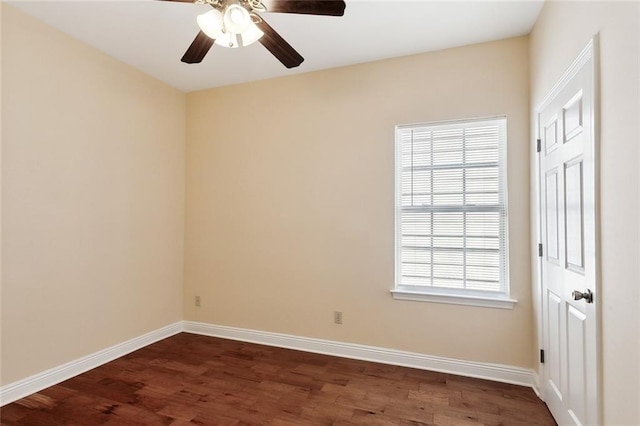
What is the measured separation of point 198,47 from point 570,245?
2545mm

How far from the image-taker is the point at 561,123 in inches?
81.6

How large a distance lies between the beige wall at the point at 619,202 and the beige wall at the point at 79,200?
3703mm

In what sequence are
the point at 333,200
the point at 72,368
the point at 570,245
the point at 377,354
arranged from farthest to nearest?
the point at 333,200, the point at 377,354, the point at 72,368, the point at 570,245

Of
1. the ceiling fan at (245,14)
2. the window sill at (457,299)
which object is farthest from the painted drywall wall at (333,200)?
the ceiling fan at (245,14)

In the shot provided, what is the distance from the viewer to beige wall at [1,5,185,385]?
8.15 feet

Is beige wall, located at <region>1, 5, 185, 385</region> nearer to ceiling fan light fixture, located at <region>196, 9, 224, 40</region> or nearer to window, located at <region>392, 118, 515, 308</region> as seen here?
ceiling fan light fixture, located at <region>196, 9, 224, 40</region>

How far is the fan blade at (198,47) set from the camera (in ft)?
6.46

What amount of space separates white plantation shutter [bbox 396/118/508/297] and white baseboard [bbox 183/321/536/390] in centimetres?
61

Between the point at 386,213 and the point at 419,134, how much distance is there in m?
0.82

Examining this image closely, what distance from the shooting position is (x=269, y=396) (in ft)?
8.35

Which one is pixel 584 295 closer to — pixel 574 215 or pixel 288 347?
pixel 574 215

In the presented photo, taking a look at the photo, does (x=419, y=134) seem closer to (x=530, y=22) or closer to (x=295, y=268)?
(x=530, y=22)

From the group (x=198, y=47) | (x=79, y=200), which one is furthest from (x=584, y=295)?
(x=79, y=200)

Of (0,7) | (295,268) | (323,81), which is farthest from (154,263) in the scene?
(323,81)
